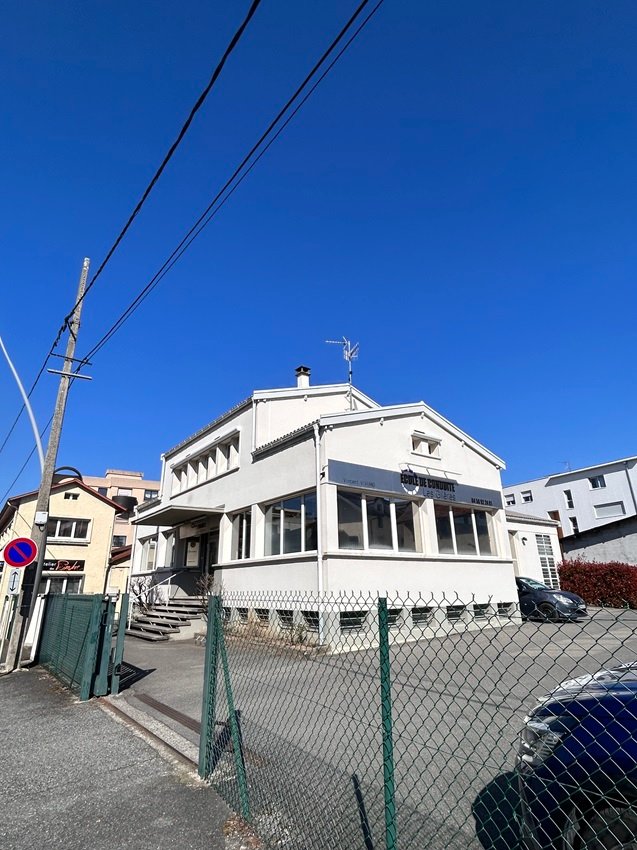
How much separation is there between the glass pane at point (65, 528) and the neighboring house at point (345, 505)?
12731 millimetres

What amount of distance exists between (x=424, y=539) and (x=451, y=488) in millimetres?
2359

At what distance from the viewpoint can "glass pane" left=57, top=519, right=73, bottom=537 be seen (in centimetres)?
2842

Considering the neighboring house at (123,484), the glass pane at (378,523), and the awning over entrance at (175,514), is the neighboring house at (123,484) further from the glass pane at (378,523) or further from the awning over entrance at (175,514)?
the glass pane at (378,523)

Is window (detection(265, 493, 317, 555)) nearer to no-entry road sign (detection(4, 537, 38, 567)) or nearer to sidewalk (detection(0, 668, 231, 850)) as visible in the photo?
no-entry road sign (detection(4, 537, 38, 567))

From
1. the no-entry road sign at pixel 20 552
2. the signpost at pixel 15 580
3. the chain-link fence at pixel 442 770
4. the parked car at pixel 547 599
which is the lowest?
the chain-link fence at pixel 442 770

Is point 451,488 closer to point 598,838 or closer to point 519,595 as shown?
point 519,595

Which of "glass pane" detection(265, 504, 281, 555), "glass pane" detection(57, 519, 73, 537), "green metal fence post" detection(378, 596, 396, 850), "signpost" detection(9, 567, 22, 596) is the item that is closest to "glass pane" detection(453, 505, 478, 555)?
"glass pane" detection(265, 504, 281, 555)

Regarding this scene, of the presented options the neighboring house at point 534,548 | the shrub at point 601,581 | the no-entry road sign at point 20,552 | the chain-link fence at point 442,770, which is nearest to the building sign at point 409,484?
the neighboring house at point 534,548

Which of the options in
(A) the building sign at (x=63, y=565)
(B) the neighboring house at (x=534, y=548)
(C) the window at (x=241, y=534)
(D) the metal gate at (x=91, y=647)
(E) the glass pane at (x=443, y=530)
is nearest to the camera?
(D) the metal gate at (x=91, y=647)

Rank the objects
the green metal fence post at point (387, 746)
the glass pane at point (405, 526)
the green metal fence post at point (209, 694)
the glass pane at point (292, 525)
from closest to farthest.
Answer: the green metal fence post at point (387, 746) → the green metal fence post at point (209, 694) → the glass pane at point (292, 525) → the glass pane at point (405, 526)

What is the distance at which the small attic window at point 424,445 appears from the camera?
15.5m

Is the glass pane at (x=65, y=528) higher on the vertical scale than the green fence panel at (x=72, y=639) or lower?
higher

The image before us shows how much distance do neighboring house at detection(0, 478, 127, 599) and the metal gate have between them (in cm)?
2063

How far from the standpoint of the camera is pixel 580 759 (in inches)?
90.0
